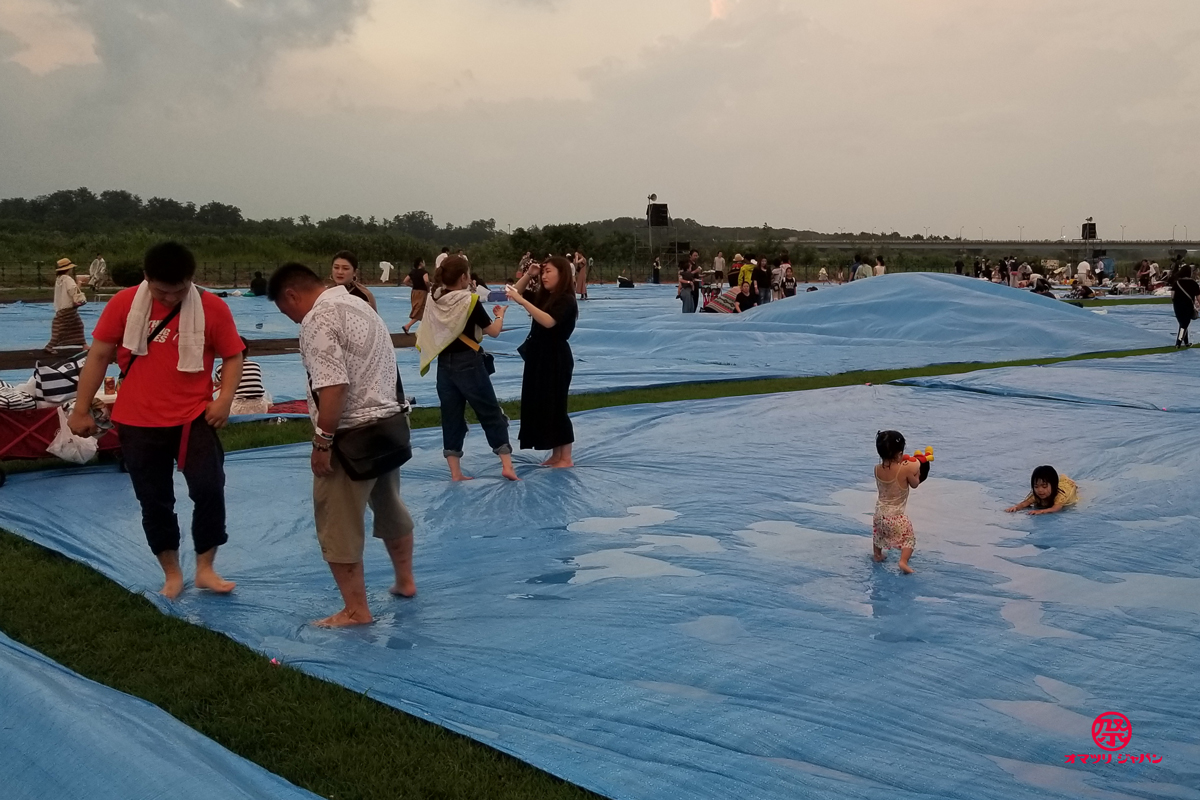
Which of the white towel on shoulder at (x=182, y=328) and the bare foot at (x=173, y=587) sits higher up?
the white towel on shoulder at (x=182, y=328)

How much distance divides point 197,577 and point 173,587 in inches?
4.5

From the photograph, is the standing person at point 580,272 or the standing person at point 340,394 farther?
the standing person at point 580,272

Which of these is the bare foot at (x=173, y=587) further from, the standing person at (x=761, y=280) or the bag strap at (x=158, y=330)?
the standing person at (x=761, y=280)

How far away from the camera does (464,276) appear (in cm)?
742

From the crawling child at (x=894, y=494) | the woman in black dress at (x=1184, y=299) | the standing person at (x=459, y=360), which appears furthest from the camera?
the woman in black dress at (x=1184, y=299)

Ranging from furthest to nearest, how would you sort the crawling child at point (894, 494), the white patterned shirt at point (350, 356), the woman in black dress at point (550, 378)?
the woman in black dress at point (550, 378), the crawling child at point (894, 494), the white patterned shirt at point (350, 356)

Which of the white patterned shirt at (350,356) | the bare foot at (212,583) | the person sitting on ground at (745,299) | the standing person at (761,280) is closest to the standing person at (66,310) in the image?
the bare foot at (212,583)

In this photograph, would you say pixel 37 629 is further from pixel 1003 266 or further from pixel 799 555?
pixel 1003 266

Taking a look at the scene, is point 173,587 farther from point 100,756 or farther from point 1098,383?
point 1098,383

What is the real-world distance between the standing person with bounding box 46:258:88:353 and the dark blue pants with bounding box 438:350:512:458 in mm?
8458

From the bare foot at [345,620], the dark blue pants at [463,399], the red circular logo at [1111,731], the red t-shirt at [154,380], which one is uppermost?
the red t-shirt at [154,380]

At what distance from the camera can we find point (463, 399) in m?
7.64

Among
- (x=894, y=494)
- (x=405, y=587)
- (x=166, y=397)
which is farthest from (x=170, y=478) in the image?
(x=894, y=494)

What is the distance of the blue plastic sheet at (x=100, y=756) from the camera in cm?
298
